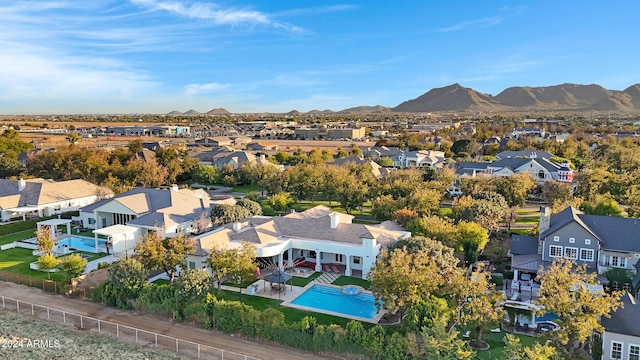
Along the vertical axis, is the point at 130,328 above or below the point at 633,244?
below

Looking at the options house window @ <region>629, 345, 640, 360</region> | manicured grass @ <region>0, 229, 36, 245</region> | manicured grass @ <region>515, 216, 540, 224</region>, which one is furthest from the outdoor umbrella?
manicured grass @ <region>515, 216, 540, 224</region>

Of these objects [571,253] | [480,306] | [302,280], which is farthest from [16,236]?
[571,253]

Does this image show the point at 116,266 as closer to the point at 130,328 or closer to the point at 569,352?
the point at 130,328

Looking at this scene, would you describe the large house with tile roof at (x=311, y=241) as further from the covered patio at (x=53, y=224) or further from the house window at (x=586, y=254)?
the covered patio at (x=53, y=224)

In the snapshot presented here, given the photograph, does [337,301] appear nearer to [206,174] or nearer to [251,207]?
[251,207]

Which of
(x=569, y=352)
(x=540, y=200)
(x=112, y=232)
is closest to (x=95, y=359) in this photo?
(x=112, y=232)

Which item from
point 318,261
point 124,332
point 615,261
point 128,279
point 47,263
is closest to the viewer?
point 124,332
